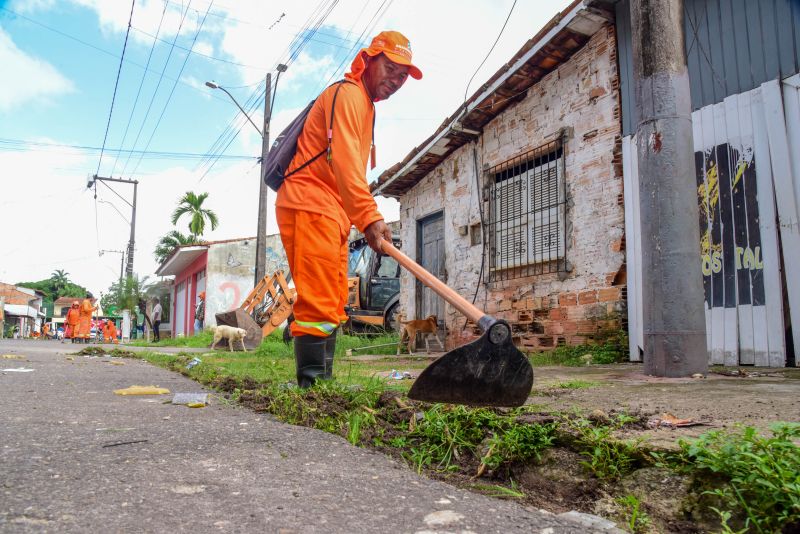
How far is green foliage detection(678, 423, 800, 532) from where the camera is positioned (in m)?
1.31

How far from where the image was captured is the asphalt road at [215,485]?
53.3 inches

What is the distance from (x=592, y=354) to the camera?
643cm

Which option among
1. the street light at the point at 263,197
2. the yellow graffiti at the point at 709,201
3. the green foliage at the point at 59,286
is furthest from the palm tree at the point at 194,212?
the green foliage at the point at 59,286

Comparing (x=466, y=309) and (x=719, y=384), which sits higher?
(x=466, y=309)

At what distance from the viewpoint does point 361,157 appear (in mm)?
3375

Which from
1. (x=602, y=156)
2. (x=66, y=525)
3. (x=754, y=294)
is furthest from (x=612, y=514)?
(x=602, y=156)

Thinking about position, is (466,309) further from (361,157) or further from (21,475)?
(21,475)

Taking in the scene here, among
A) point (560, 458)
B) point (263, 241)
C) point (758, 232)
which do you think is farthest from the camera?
point (263, 241)

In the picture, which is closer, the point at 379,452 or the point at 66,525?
the point at 66,525

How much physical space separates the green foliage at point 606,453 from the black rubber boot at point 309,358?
5.58ft

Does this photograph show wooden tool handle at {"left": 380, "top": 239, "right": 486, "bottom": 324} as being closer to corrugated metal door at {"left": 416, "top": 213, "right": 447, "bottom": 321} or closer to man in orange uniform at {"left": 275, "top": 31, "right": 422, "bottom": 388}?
man in orange uniform at {"left": 275, "top": 31, "right": 422, "bottom": 388}

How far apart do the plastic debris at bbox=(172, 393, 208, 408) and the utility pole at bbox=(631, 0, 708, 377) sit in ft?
9.52

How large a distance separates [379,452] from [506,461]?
47 centimetres

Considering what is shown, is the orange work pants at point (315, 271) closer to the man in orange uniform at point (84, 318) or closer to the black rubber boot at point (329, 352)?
the black rubber boot at point (329, 352)
